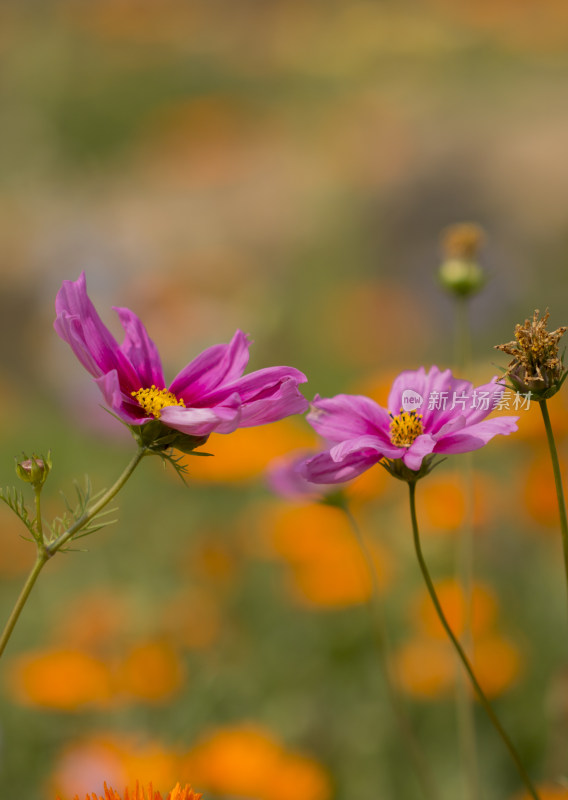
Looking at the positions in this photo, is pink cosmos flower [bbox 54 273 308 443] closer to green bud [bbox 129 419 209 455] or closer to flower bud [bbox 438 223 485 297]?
green bud [bbox 129 419 209 455]

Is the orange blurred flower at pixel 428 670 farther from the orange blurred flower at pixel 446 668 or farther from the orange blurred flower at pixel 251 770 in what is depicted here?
the orange blurred flower at pixel 251 770

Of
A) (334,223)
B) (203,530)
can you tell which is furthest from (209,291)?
Result: (203,530)

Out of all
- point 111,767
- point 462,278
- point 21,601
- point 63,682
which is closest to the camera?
point 21,601

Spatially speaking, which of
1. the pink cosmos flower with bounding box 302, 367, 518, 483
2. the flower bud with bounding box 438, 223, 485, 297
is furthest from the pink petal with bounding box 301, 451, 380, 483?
the flower bud with bounding box 438, 223, 485, 297

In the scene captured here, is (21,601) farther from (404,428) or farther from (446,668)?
(446,668)

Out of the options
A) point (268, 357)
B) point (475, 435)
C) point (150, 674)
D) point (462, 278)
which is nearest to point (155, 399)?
point (475, 435)

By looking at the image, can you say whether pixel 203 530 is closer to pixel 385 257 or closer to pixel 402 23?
pixel 385 257
